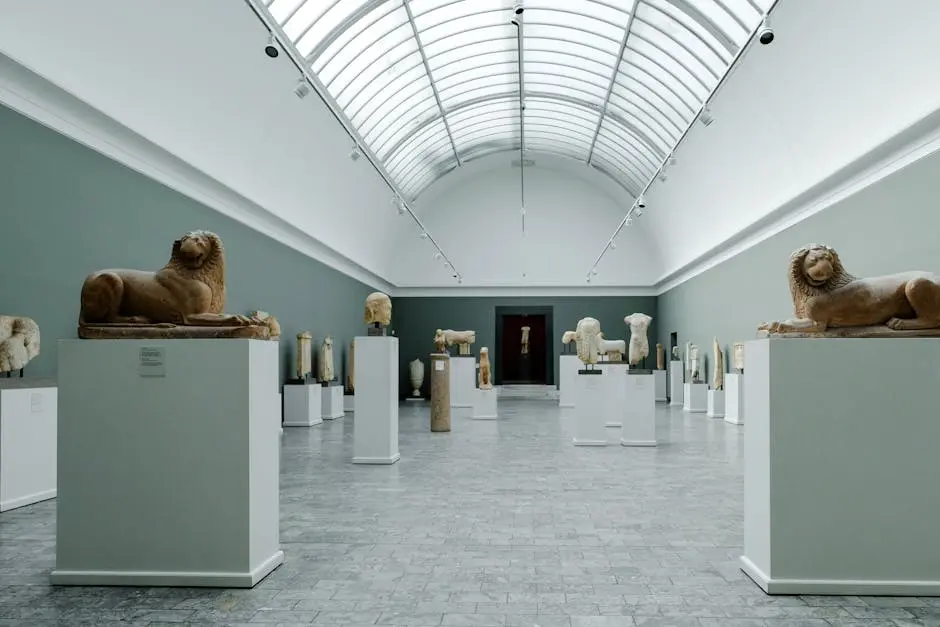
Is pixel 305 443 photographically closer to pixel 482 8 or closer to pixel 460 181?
pixel 482 8

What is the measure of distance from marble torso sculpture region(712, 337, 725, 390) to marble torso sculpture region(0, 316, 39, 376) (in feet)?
63.5

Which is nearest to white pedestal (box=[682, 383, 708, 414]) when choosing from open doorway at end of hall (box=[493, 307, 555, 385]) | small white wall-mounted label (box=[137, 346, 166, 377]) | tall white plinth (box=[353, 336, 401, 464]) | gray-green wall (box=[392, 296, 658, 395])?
gray-green wall (box=[392, 296, 658, 395])

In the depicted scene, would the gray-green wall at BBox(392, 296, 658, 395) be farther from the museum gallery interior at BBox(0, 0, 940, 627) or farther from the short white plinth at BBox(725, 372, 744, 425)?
the short white plinth at BBox(725, 372, 744, 425)

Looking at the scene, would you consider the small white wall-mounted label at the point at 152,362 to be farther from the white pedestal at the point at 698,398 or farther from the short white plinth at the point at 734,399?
the white pedestal at the point at 698,398

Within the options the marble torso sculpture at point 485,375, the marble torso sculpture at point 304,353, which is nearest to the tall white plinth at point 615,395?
the marble torso sculpture at point 485,375

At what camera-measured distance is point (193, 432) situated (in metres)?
6.25

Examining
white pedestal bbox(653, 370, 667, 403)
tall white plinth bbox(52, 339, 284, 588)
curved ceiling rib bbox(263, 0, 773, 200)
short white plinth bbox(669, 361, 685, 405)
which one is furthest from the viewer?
white pedestal bbox(653, 370, 667, 403)

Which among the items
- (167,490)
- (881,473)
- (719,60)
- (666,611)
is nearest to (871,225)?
(719,60)

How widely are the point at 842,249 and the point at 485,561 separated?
475 inches

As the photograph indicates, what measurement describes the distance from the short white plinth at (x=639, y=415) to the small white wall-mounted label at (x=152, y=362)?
37.1 ft

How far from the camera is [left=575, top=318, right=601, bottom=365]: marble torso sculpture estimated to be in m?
17.6

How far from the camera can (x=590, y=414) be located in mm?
15906

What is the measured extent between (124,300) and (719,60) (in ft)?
55.4

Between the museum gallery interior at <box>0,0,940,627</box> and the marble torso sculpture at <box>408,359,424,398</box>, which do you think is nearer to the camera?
the museum gallery interior at <box>0,0,940,627</box>
